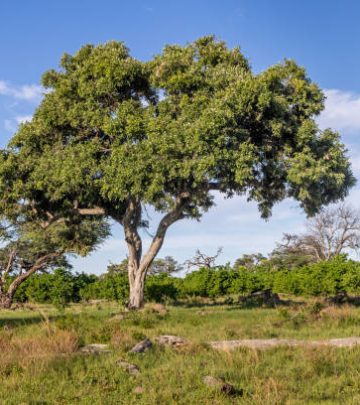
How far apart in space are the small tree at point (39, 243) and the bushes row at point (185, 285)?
87.0 inches

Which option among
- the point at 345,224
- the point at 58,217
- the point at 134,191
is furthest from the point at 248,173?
the point at 345,224

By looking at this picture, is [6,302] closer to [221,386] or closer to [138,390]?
[138,390]

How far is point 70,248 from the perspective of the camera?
41.9 metres

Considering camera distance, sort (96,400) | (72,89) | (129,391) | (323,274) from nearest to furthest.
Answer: (96,400) → (129,391) → (72,89) → (323,274)

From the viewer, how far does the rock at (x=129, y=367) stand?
452 inches

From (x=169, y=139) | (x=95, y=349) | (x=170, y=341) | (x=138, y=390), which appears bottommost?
(x=138, y=390)

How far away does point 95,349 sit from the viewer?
45.7 feet

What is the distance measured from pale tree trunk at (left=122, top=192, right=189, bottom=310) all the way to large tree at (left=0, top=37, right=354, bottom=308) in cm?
7

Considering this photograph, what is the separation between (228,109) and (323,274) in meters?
20.3

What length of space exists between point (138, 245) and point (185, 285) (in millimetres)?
14220

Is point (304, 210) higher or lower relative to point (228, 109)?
lower

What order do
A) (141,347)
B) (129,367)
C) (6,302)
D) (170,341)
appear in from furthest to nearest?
(6,302) → (170,341) → (141,347) → (129,367)

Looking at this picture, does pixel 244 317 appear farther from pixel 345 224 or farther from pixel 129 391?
pixel 345 224

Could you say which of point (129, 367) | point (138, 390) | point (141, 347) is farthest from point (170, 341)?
point (138, 390)
